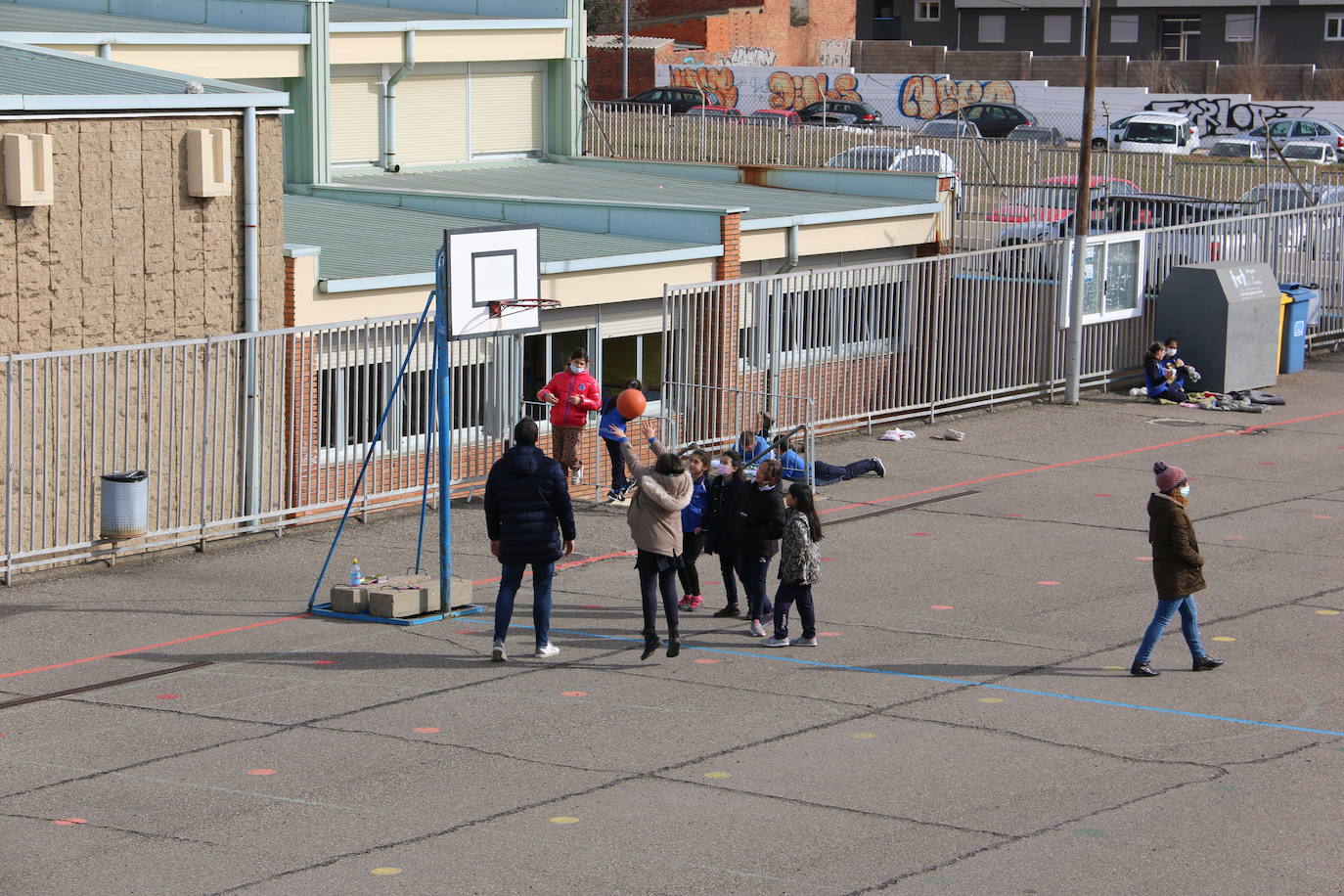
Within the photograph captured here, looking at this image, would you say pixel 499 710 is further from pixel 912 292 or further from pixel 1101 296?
pixel 1101 296

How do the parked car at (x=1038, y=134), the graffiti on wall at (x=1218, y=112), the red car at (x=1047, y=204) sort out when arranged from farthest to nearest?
the graffiti on wall at (x=1218, y=112)
the parked car at (x=1038, y=134)
the red car at (x=1047, y=204)

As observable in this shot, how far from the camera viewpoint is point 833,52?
8175 centimetres

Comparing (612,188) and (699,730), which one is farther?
(612,188)

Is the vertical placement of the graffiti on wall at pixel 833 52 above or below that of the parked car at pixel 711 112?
above

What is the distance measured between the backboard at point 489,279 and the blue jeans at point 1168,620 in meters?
5.89

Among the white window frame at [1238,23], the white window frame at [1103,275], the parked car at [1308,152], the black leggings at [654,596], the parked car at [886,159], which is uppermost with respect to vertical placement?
the white window frame at [1238,23]

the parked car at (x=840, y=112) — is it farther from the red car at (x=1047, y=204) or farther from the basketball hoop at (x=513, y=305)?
the basketball hoop at (x=513, y=305)

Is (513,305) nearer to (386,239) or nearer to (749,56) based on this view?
(386,239)

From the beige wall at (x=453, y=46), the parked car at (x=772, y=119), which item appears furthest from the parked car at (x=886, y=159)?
the beige wall at (x=453, y=46)

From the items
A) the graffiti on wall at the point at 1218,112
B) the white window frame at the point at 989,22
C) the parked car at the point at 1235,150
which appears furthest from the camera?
the white window frame at the point at 989,22

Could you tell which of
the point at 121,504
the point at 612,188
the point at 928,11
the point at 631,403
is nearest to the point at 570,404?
the point at 631,403

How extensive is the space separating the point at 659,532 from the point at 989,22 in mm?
76042

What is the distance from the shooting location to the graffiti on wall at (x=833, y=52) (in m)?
81.2

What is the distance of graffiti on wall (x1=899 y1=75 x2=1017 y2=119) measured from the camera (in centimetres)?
6750
